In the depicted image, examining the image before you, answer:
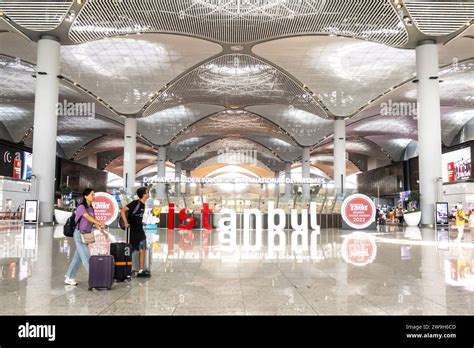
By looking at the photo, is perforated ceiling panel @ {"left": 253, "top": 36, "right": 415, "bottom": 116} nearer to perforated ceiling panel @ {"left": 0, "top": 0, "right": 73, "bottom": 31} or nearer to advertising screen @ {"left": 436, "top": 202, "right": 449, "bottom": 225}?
advertising screen @ {"left": 436, "top": 202, "right": 449, "bottom": 225}

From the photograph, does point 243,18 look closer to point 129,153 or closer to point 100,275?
point 129,153

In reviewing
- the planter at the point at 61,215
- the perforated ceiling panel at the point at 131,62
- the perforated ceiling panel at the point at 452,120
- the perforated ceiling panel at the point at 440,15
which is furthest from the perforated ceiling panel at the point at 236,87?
the planter at the point at 61,215

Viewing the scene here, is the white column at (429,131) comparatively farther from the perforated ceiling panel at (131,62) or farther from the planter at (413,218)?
the perforated ceiling panel at (131,62)

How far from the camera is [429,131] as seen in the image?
2148 cm

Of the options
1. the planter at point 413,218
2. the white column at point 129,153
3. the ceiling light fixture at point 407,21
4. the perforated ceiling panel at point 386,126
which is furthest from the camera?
the perforated ceiling panel at point 386,126

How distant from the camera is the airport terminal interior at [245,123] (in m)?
5.56

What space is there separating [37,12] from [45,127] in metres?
5.20

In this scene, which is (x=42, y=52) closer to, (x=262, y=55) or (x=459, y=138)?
(x=262, y=55)

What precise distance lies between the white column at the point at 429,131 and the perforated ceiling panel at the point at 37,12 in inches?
666

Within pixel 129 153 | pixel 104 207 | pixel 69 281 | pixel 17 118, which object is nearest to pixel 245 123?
pixel 129 153

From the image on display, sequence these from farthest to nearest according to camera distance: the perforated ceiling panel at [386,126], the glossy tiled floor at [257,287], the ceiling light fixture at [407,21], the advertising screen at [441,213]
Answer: the perforated ceiling panel at [386,126] < the advertising screen at [441,213] < the ceiling light fixture at [407,21] < the glossy tiled floor at [257,287]

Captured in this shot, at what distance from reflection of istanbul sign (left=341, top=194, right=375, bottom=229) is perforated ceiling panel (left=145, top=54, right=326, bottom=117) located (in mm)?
14087
